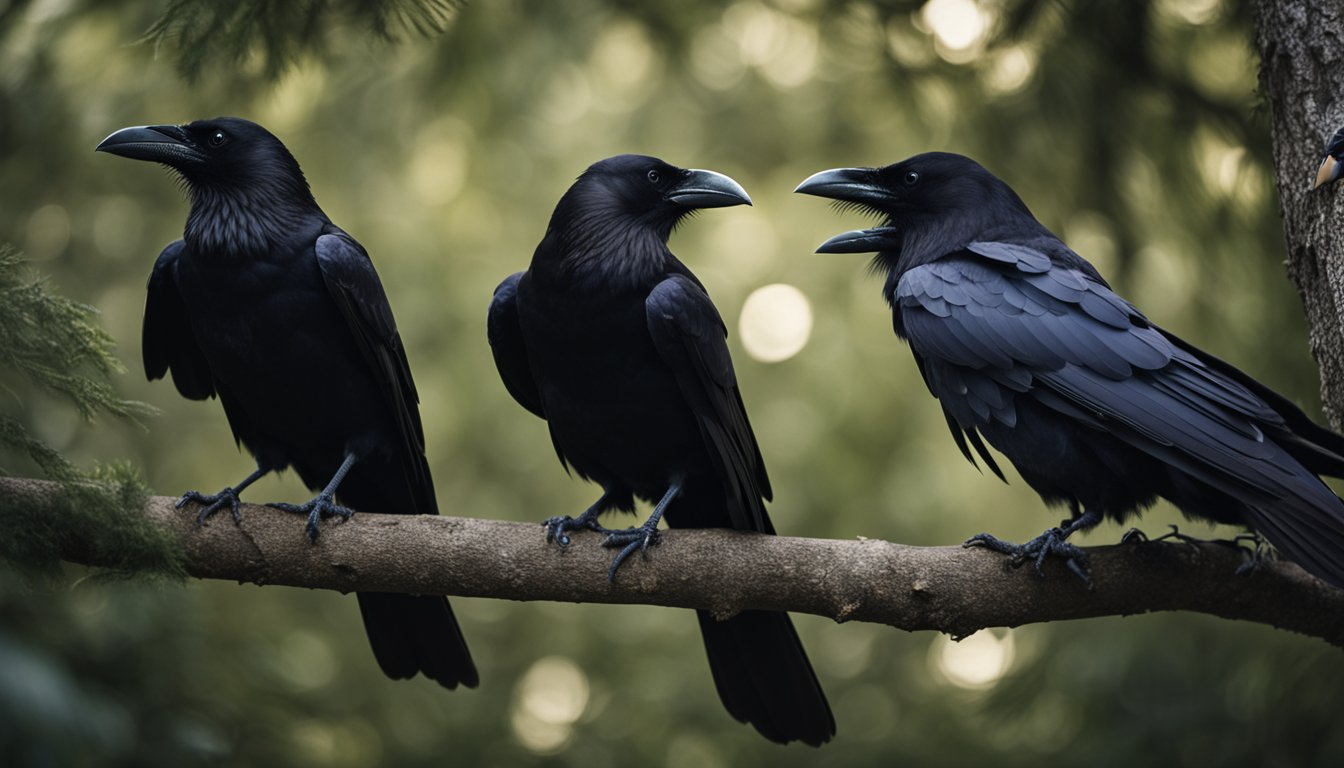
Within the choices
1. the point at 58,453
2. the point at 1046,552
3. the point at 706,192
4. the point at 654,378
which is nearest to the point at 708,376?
the point at 654,378

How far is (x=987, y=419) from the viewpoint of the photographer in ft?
13.9

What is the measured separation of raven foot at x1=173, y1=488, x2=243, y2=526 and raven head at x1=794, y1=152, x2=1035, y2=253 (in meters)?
2.27

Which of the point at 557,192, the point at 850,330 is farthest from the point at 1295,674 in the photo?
the point at 557,192

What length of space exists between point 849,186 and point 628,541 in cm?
168

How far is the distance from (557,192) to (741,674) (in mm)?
5965

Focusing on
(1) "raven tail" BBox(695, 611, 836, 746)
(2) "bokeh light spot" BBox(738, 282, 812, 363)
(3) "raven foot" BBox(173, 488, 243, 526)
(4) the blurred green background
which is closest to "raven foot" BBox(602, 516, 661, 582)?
(1) "raven tail" BBox(695, 611, 836, 746)

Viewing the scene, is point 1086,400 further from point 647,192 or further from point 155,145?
point 155,145

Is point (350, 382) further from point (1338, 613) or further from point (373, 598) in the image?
point (1338, 613)

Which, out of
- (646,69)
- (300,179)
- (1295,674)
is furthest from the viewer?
(646,69)

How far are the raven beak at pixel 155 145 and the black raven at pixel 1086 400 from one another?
2135mm

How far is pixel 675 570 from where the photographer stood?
151 inches

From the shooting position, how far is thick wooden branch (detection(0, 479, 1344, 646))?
12.3 feet

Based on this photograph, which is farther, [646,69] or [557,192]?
[557,192]

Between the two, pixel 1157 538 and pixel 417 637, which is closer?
pixel 1157 538
